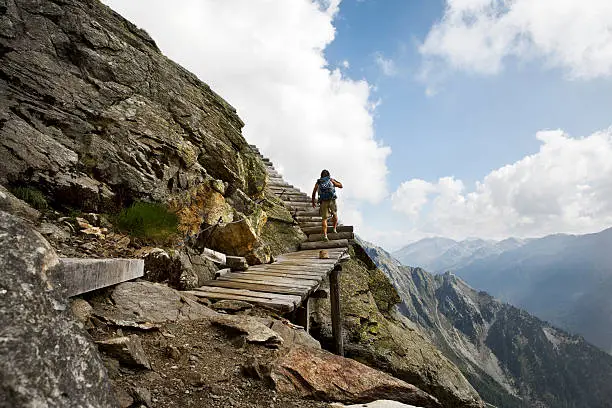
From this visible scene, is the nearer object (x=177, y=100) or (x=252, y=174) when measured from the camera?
(x=177, y=100)

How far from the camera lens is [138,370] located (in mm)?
2945

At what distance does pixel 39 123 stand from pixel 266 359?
20.0ft

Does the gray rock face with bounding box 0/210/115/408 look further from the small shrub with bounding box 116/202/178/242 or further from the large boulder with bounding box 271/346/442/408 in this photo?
the small shrub with bounding box 116/202/178/242

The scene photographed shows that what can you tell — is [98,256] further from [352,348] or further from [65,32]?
[352,348]

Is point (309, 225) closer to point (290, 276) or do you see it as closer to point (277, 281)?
point (290, 276)

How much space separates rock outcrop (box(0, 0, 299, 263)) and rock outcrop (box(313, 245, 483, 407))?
16.1ft

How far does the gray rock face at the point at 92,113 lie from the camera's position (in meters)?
5.76

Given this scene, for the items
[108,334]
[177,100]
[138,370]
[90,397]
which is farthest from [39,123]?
[90,397]

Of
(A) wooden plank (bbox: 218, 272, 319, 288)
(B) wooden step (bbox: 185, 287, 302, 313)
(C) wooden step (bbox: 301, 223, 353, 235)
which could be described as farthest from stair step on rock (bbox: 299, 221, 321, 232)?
(B) wooden step (bbox: 185, 287, 302, 313)

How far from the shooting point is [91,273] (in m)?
3.46

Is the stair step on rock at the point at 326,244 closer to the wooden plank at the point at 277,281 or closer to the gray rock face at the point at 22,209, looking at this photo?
the wooden plank at the point at 277,281

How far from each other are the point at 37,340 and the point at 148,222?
201 inches

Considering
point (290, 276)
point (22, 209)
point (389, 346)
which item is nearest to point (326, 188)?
point (290, 276)

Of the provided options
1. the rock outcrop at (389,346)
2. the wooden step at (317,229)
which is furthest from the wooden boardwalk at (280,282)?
the rock outcrop at (389,346)
